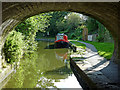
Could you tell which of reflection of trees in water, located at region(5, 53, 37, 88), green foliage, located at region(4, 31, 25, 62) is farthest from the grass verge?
green foliage, located at region(4, 31, 25, 62)

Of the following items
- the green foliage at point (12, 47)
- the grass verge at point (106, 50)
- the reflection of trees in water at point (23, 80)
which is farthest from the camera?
the grass verge at point (106, 50)

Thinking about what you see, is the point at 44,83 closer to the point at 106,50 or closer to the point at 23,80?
the point at 23,80

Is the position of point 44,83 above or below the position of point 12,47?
below

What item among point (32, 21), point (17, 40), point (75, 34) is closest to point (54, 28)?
point (75, 34)

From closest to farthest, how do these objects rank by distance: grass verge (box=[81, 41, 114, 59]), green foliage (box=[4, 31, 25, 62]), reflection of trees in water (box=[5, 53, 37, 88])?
reflection of trees in water (box=[5, 53, 37, 88]) → green foliage (box=[4, 31, 25, 62]) → grass verge (box=[81, 41, 114, 59])

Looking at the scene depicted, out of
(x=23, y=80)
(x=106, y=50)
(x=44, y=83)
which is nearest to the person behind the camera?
(x=44, y=83)

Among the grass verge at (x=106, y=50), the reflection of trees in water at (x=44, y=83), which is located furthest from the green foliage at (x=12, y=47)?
the grass verge at (x=106, y=50)

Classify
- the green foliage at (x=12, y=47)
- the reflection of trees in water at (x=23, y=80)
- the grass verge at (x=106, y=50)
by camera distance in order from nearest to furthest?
the reflection of trees in water at (x=23, y=80) → the green foliage at (x=12, y=47) → the grass verge at (x=106, y=50)

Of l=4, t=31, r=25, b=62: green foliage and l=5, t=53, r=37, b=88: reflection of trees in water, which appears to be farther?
l=4, t=31, r=25, b=62: green foliage

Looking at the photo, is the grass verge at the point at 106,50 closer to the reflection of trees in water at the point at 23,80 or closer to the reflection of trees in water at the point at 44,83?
the reflection of trees in water at the point at 44,83

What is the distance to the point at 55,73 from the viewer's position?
644cm

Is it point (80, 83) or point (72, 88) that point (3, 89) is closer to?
point (72, 88)

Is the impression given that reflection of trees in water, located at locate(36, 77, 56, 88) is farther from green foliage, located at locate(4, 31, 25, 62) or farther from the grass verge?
the grass verge

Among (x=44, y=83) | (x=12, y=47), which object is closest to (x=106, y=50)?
(x=44, y=83)
